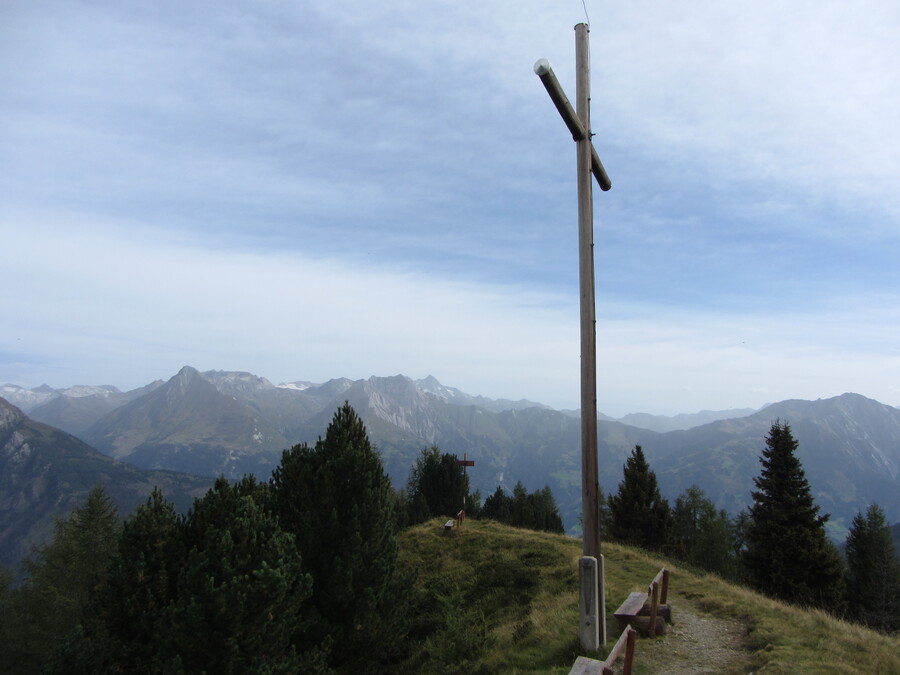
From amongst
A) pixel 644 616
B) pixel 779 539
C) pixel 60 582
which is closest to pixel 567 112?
pixel 644 616

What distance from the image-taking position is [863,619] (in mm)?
37031

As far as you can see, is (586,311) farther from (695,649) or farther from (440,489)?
(440,489)

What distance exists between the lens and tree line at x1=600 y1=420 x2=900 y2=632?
103ft

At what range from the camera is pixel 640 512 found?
1780 inches

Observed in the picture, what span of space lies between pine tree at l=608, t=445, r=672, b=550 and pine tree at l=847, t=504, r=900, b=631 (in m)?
14.2

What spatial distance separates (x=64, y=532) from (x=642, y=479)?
56031 mm

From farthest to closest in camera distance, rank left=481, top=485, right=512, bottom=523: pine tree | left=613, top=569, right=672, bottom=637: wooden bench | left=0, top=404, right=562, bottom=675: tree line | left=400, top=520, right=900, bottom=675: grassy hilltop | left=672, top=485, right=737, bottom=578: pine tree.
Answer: left=481, top=485, right=512, bottom=523: pine tree, left=672, top=485, right=737, bottom=578: pine tree, left=0, top=404, right=562, bottom=675: tree line, left=613, top=569, right=672, bottom=637: wooden bench, left=400, top=520, right=900, bottom=675: grassy hilltop

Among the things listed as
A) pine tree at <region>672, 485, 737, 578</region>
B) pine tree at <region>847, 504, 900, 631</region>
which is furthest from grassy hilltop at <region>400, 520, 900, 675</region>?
pine tree at <region>672, 485, 737, 578</region>

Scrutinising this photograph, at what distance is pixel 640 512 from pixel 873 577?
2268cm

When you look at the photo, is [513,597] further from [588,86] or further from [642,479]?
[642,479]

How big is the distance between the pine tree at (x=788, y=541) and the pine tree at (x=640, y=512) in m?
10.8

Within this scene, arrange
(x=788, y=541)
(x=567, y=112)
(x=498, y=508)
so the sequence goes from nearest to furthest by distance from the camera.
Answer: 1. (x=567, y=112)
2. (x=788, y=541)
3. (x=498, y=508)

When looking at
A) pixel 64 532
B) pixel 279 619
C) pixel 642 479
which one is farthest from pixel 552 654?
pixel 64 532

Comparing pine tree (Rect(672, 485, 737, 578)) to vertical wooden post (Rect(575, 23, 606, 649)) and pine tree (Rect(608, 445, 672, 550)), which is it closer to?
pine tree (Rect(608, 445, 672, 550))
